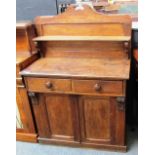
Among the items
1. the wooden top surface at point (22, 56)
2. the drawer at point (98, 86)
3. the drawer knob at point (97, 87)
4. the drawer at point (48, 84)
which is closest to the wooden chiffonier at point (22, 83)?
the wooden top surface at point (22, 56)

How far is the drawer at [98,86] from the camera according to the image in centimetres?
148

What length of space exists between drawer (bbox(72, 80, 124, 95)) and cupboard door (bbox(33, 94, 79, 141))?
148 mm

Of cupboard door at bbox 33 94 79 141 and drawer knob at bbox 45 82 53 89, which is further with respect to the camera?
cupboard door at bbox 33 94 79 141

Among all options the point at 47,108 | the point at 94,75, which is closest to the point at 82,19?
the point at 94,75

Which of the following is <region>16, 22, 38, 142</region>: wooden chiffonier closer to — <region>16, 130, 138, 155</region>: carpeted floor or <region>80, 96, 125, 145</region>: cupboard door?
<region>16, 130, 138, 155</region>: carpeted floor

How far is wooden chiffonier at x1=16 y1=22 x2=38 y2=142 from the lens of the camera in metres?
1.74

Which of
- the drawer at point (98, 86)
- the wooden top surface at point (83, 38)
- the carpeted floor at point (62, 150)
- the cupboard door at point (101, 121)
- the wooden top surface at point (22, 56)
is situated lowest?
the carpeted floor at point (62, 150)

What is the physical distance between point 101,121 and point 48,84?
0.54 m

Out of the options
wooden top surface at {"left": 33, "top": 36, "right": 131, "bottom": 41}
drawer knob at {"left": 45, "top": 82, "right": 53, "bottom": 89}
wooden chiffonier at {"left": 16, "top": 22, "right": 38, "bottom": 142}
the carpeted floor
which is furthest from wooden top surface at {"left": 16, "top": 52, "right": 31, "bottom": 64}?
the carpeted floor

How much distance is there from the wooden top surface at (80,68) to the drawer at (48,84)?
48 mm

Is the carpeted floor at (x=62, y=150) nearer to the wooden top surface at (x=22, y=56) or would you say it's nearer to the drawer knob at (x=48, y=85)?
the drawer knob at (x=48, y=85)

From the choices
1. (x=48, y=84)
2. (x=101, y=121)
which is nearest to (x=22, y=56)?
(x=48, y=84)

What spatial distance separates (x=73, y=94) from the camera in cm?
162
